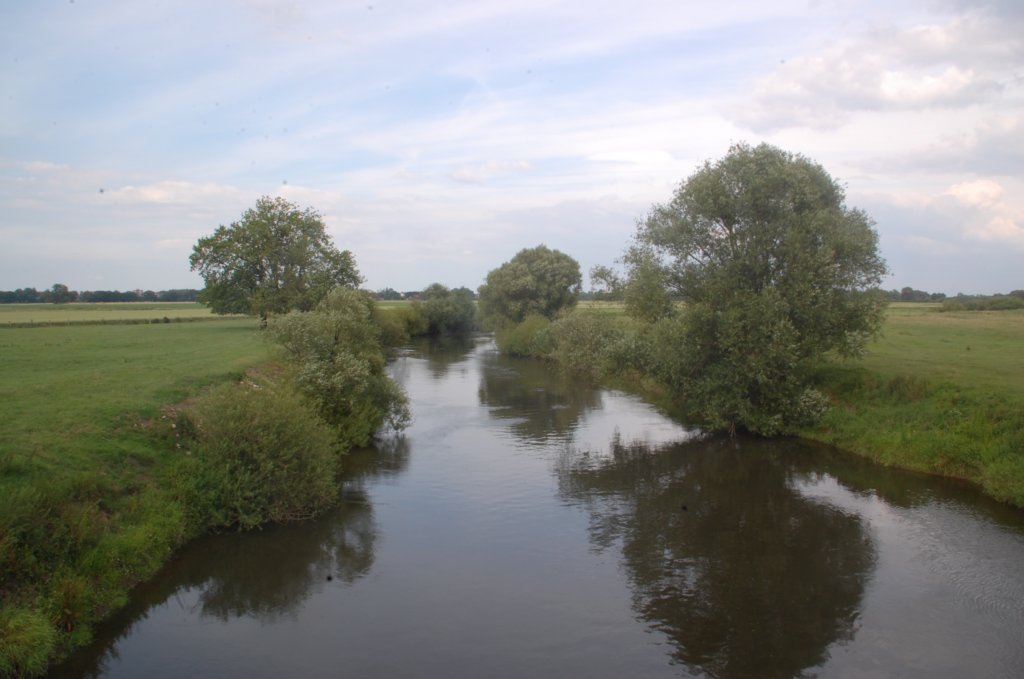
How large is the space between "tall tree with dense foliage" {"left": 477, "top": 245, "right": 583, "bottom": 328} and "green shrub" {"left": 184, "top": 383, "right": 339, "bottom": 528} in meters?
48.2

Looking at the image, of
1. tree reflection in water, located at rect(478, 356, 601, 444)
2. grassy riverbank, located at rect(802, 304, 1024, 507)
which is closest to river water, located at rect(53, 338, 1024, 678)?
grassy riverbank, located at rect(802, 304, 1024, 507)

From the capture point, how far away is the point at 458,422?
31859 millimetres

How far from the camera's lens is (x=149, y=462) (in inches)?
692

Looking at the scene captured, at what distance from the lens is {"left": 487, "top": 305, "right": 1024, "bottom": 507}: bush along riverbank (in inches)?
827

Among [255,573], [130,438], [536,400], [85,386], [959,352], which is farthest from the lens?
[536,400]

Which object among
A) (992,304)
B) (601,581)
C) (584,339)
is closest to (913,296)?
(992,304)

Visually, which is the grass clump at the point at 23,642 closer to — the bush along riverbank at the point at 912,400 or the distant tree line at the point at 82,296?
the bush along riverbank at the point at 912,400

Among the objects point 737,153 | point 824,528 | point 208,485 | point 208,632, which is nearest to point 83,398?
point 208,485

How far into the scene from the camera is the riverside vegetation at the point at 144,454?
12.3 m

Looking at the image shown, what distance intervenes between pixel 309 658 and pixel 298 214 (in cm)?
4749

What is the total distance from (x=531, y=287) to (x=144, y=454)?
50.6m

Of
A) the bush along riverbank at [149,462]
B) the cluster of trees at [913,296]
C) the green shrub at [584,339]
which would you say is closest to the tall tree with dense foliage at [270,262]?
the green shrub at [584,339]

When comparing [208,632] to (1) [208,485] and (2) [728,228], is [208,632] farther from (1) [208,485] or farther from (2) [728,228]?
(2) [728,228]

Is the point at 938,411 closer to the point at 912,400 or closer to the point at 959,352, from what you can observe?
the point at 912,400
